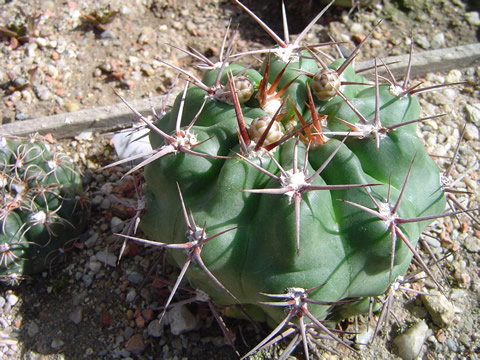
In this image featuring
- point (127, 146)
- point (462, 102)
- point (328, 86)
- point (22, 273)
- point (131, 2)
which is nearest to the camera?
point (328, 86)

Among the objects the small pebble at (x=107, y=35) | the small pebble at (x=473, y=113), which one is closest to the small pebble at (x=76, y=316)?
the small pebble at (x=107, y=35)

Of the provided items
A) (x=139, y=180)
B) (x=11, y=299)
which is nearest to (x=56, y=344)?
(x=11, y=299)

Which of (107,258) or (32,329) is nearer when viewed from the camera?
(32,329)

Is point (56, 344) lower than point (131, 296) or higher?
lower

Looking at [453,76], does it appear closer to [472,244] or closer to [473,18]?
[473,18]

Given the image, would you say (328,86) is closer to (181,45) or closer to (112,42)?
(181,45)

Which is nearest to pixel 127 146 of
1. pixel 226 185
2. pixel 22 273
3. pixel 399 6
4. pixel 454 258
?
pixel 22 273

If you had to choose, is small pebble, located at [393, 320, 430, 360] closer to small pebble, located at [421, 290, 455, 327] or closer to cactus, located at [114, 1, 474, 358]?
small pebble, located at [421, 290, 455, 327]
